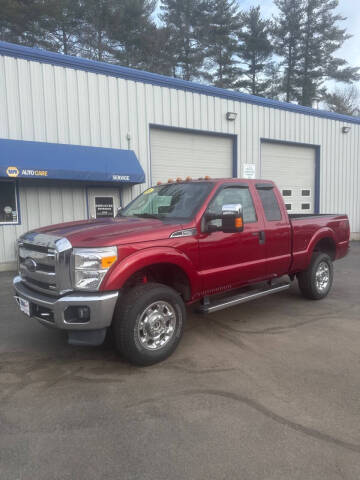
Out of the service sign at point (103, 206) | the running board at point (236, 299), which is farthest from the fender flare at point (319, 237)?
the service sign at point (103, 206)

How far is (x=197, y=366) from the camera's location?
3688 mm

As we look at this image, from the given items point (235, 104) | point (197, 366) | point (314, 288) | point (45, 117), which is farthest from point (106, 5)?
point (197, 366)

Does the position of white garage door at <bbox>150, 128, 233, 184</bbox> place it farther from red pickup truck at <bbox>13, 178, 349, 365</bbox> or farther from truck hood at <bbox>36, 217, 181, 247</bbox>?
truck hood at <bbox>36, 217, 181, 247</bbox>

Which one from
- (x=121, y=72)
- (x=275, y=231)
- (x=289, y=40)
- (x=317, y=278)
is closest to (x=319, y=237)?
(x=317, y=278)

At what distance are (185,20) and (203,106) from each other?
1881 cm

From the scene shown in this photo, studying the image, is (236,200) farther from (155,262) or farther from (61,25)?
(61,25)

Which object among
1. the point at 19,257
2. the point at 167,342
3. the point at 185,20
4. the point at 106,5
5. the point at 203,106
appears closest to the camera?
the point at 167,342

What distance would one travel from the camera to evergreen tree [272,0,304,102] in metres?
29.1

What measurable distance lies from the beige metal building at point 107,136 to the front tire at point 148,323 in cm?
606

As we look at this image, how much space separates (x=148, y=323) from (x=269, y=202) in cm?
265

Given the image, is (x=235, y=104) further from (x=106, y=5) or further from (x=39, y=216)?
(x=106, y=5)

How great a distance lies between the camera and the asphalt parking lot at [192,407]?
7.53 feet

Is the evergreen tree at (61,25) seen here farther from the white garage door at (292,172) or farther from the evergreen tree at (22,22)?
the white garage door at (292,172)

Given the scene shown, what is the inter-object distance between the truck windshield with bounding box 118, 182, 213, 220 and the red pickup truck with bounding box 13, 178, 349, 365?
0.02 metres
